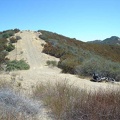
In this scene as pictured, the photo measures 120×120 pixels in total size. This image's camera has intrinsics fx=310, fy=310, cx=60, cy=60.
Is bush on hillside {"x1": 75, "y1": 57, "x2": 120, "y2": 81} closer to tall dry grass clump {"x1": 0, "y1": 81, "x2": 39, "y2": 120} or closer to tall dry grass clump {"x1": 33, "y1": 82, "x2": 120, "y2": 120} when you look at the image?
tall dry grass clump {"x1": 33, "y1": 82, "x2": 120, "y2": 120}

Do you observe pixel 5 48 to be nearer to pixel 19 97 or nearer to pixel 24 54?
pixel 24 54

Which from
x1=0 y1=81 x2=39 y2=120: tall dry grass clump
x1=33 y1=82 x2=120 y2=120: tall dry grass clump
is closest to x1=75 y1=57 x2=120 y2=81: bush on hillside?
x1=33 y1=82 x2=120 y2=120: tall dry grass clump

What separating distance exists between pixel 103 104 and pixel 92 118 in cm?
56

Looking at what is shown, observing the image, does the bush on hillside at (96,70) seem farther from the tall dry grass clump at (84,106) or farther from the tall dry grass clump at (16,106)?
the tall dry grass clump at (16,106)

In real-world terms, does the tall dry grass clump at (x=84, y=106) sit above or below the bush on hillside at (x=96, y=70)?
below

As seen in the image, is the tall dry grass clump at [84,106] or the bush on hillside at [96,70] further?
the bush on hillside at [96,70]

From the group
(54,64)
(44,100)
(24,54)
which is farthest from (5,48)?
(44,100)

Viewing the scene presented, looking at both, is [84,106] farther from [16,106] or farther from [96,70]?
[96,70]

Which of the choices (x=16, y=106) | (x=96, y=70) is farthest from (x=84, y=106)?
(x=96, y=70)

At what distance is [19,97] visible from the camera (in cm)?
771

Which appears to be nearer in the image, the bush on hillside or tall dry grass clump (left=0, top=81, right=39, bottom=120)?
tall dry grass clump (left=0, top=81, right=39, bottom=120)

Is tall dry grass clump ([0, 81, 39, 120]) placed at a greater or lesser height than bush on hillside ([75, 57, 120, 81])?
lesser

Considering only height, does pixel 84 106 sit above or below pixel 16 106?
above

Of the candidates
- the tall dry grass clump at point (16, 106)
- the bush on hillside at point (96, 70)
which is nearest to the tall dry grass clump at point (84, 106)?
the tall dry grass clump at point (16, 106)
